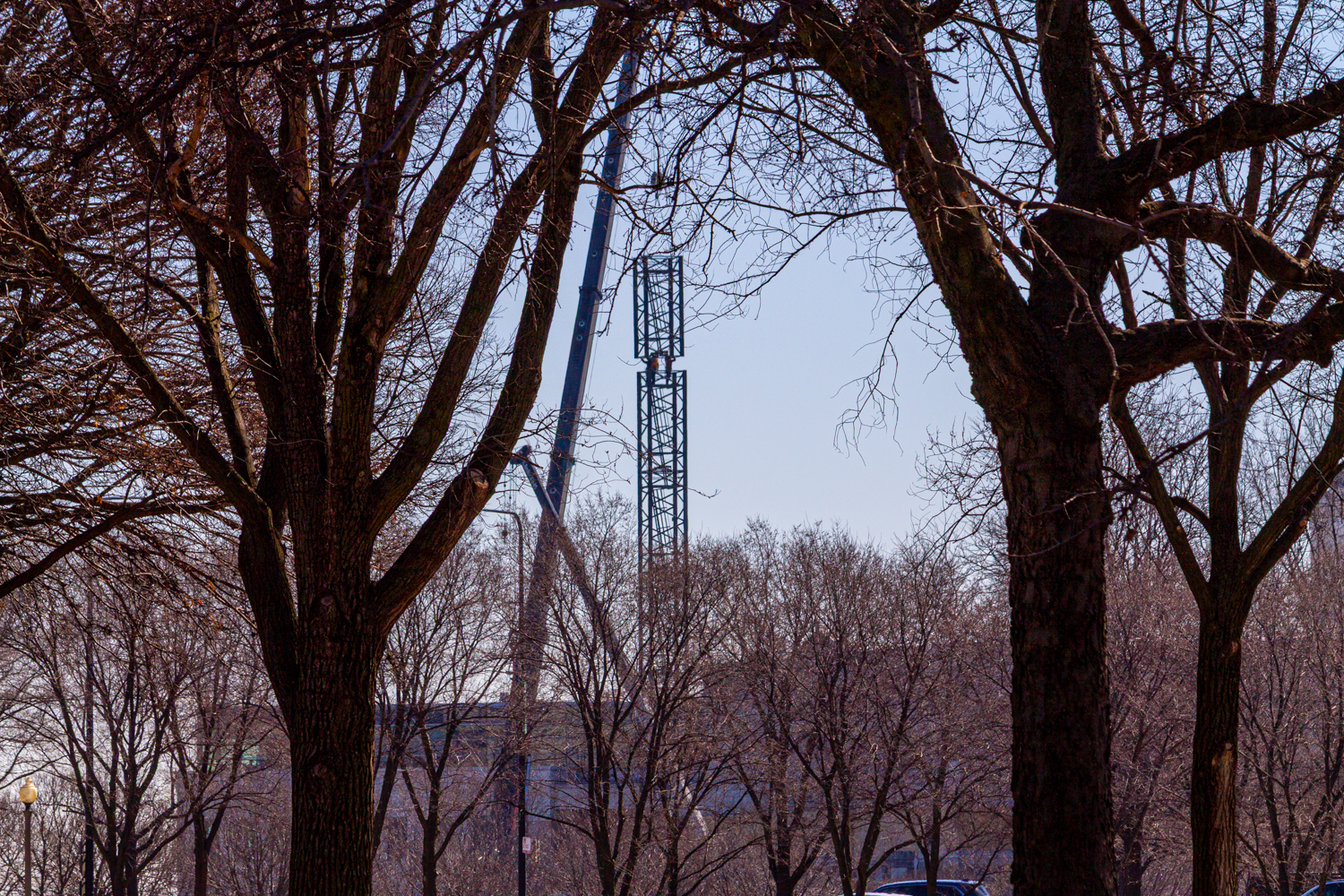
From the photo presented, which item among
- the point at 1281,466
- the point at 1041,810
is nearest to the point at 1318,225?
the point at 1041,810

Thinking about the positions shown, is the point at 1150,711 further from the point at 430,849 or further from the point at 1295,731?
the point at 430,849

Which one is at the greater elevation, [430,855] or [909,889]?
[430,855]

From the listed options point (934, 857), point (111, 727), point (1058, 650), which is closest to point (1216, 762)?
point (1058, 650)

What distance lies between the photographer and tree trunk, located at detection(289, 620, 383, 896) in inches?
211

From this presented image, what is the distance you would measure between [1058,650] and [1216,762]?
12.1 ft

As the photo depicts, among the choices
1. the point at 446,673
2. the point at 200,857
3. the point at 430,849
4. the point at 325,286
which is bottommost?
the point at 200,857

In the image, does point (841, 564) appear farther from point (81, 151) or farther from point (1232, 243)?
point (81, 151)

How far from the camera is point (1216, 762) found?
716 centimetres

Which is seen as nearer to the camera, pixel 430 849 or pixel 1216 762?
pixel 1216 762

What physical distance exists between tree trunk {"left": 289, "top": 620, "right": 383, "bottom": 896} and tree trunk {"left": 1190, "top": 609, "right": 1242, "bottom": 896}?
16.0ft

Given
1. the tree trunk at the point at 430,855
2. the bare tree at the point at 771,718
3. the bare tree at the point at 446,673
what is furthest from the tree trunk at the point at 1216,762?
the tree trunk at the point at 430,855

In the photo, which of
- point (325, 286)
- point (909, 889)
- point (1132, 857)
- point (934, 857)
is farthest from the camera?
point (909, 889)

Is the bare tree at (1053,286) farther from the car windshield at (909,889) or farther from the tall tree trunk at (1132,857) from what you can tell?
the car windshield at (909,889)

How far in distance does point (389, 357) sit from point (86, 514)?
2491 millimetres
